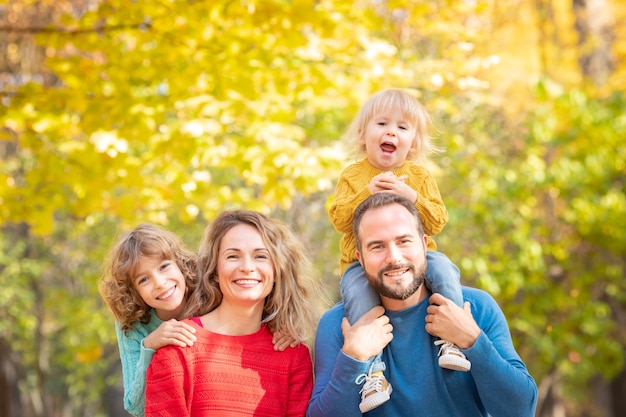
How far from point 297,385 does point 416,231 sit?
751 millimetres

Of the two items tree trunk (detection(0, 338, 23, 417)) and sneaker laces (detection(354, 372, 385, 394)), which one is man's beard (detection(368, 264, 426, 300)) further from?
tree trunk (detection(0, 338, 23, 417))

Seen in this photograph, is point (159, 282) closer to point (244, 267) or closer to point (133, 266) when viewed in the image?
point (133, 266)

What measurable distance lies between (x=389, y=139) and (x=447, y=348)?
3.56 feet

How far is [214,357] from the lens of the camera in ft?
9.98

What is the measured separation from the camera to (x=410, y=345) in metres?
3.08

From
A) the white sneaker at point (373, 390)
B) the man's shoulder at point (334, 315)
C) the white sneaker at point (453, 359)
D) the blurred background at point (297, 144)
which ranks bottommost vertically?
the white sneaker at point (373, 390)

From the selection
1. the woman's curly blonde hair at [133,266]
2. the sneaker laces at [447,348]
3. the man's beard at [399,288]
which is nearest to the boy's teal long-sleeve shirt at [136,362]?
the woman's curly blonde hair at [133,266]

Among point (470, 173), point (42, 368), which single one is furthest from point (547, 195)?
point (42, 368)

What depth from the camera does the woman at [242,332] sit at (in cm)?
299

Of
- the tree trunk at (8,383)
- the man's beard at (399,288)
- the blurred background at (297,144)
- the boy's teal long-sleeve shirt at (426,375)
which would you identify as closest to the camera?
the boy's teal long-sleeve shirt at (426,375)

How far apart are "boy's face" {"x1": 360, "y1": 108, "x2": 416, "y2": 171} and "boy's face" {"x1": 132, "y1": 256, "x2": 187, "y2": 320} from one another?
1038 millimetres

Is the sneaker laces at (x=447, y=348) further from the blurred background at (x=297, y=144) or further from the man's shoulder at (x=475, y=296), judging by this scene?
the blurred background at (x=297, y=144)

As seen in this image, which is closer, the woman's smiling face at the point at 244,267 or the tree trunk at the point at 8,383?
the woman's smiling face at the point at 244,267

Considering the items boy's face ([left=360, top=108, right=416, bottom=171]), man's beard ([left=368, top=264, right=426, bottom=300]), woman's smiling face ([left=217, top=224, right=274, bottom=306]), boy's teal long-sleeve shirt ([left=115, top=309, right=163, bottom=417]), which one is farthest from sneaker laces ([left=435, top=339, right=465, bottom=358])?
boy's teal long-sleeve shirt ([left=115, top=309, right=163, bottom=417])
